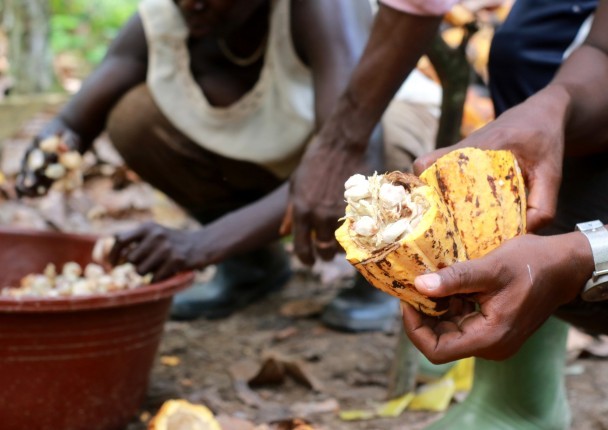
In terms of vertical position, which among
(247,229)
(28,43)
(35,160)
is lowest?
(28,43)

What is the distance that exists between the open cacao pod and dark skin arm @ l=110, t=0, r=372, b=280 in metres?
1.07

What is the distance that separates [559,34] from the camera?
187cm

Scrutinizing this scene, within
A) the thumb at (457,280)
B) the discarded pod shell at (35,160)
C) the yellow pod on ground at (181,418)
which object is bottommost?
the yellow pod on ground at (181,418)

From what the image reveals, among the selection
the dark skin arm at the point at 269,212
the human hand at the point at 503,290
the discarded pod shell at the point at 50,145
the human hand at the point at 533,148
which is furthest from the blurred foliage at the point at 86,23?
the human hand at the point at 503,290

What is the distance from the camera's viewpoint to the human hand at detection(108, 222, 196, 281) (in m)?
2.21

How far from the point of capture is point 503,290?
116 cm

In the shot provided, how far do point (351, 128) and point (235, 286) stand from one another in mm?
1304

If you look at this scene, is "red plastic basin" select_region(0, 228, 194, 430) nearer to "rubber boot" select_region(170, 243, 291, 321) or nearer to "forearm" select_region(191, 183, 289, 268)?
"forearm" select_region(191, 183, 289, 268)

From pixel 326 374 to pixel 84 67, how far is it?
184 inches

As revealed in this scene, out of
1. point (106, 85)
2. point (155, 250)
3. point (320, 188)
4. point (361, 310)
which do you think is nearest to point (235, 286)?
point (361, 310)

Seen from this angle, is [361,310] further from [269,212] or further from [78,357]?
[78,357]

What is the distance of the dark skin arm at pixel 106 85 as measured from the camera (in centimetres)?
292

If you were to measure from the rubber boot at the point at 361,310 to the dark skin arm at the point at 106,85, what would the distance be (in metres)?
0.99

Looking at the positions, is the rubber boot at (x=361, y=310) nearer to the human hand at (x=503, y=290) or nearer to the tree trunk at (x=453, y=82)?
the tree trunk at (x=453, y=82)
